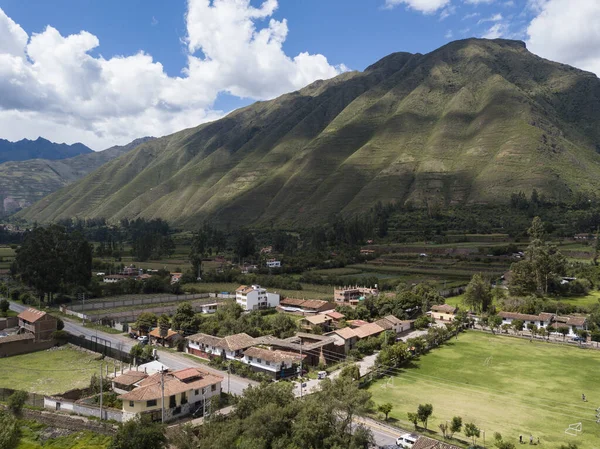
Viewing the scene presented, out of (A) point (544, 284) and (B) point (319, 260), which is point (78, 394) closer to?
(A) point (544, 284)

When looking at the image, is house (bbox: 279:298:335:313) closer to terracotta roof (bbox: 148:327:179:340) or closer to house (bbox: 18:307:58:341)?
terracotta roof (bbox: 148:327:179:340)

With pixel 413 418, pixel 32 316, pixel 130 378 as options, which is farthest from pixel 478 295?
pixel 32 316

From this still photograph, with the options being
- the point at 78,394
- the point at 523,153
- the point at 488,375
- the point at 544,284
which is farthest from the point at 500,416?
the point at 523,153

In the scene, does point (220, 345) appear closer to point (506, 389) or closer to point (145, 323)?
point (145, 323)

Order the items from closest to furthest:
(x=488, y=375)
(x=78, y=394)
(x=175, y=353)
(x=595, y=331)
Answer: (x=78, y=394), (x=488, y=375), (x=175, y=353), (x=595, y=331)

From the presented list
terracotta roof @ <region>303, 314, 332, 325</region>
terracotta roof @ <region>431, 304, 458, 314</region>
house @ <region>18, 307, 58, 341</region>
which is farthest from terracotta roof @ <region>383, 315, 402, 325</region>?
house @ <region>18, 307, 58, 341</region>

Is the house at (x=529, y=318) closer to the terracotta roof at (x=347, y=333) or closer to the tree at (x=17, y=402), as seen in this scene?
the terracotta roof at (x=347, y=333)
